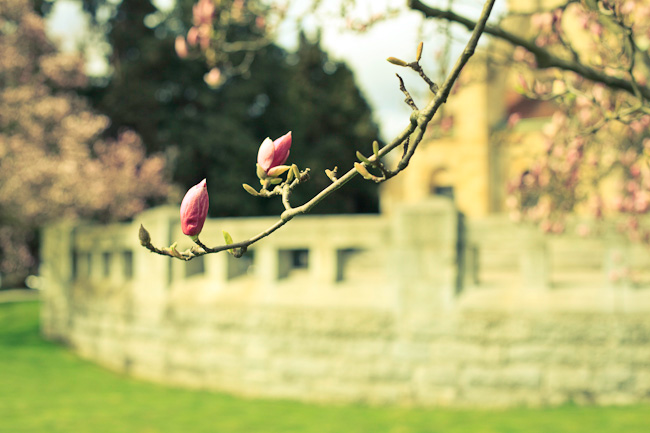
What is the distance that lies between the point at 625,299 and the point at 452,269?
74.9 inches


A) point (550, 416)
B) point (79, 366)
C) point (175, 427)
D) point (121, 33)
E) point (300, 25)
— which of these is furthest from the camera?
point (121, 33)

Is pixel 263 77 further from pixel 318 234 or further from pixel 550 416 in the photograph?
pixel 550 416

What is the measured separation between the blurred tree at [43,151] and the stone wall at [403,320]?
6.31 m

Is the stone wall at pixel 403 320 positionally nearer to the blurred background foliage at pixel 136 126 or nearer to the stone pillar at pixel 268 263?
the stone pillar at pixel 268 263

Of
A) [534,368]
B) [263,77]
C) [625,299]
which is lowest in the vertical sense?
[534,368]

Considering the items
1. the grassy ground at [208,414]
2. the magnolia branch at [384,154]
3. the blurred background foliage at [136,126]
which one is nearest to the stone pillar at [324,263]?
the grassy ground at [208,414]

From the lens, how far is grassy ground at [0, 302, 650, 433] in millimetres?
6973

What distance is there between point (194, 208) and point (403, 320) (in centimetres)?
681

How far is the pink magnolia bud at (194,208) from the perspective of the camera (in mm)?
1546

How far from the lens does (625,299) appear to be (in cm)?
747

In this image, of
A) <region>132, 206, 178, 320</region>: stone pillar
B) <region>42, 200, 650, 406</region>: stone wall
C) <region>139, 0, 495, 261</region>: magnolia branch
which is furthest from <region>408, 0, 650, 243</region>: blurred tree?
<region>132, 206, 178, 320</region>: stone pillar

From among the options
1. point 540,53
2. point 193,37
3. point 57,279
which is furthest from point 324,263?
point 57,279

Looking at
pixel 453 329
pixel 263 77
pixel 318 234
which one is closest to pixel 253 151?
pixel 263 77

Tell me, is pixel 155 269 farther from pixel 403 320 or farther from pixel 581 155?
pixel 581 155
